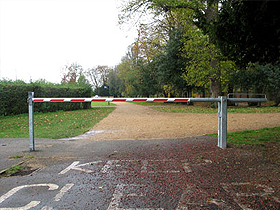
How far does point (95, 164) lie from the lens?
4703 mm

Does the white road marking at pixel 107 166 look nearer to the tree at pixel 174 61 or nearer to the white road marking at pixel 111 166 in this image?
the white road marking at pixel 111 166

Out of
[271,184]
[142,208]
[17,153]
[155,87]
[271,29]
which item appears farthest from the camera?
[155,87]

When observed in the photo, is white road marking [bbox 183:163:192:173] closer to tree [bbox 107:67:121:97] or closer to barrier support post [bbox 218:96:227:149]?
barrier support post [bbox 218:96:227:149]

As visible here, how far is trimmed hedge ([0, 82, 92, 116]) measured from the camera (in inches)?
629

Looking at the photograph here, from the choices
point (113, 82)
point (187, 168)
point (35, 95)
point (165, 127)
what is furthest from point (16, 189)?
point (113, 82)

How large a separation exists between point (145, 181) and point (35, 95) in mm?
18252

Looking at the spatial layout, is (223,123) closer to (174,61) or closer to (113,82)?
(174,61)

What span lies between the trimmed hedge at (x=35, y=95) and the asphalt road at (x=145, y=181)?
1223 cm

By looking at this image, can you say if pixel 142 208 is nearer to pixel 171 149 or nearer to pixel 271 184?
pixel 271 184

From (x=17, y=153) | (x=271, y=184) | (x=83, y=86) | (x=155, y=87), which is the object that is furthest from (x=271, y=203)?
(x=155, y=87)

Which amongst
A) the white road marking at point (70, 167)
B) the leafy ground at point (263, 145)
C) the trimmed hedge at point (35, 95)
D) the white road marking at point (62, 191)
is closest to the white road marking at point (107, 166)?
the white road marking at point (70, 167)

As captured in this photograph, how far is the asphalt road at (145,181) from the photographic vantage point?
9.71 ft

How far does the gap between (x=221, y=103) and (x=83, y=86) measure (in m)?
22.3

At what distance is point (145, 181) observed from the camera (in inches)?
145
